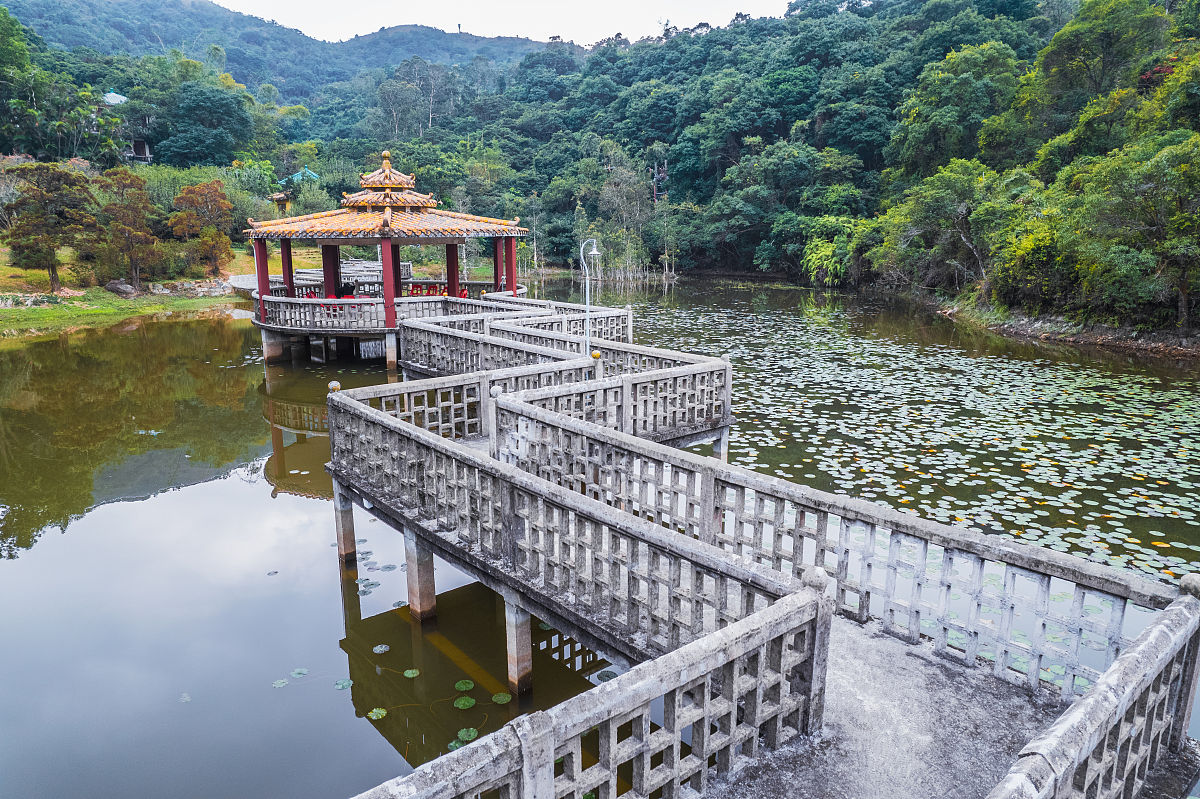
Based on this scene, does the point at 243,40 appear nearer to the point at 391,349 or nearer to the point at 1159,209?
the point at 391,349

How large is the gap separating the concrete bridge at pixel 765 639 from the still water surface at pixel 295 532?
91cm

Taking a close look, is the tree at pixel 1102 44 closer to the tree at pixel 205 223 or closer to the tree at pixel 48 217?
the tree at pixel 205 223

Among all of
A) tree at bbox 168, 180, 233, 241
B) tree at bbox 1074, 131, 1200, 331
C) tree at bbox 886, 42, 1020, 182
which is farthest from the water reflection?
tree at bbox 886, 42, 1020, 182

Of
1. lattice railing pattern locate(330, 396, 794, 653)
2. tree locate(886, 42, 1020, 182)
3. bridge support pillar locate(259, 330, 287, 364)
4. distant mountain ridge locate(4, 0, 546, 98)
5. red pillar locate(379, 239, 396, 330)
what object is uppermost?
distant mountain ridge locate(4, 0, 546, 98)


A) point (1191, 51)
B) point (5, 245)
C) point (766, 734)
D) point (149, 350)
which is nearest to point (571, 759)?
point (766, 734)

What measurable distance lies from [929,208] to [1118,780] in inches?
1146

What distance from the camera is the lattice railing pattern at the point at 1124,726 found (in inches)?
87.8

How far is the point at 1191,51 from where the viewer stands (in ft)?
91.2

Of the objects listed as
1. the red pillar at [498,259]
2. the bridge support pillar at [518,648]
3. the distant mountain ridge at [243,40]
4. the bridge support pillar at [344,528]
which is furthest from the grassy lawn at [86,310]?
the distant mountain ridge at [243,40]

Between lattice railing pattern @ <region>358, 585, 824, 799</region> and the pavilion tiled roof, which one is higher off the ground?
the pavilion tiled roof

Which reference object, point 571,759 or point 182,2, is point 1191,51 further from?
point 182,2

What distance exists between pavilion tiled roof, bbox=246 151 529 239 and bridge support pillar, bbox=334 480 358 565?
11.4 m

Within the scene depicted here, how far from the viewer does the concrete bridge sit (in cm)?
261

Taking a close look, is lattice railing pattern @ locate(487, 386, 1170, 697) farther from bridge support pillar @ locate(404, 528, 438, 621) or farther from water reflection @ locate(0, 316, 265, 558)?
water reflection @ locate(0, 316, 265, 558)
